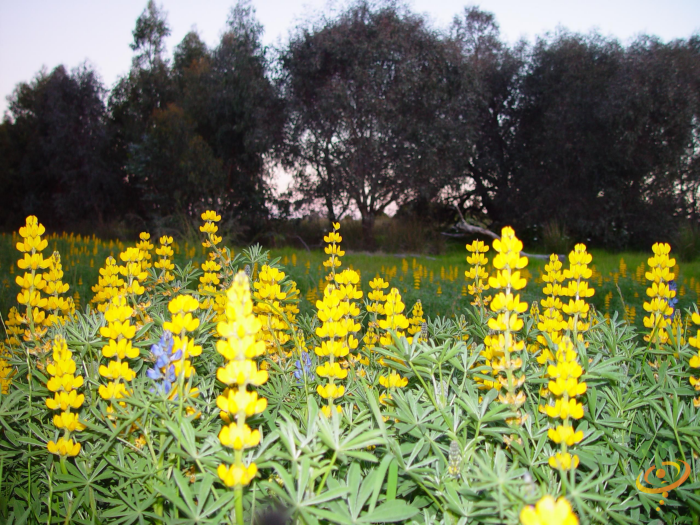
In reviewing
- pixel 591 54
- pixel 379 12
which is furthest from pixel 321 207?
pixel 591 54

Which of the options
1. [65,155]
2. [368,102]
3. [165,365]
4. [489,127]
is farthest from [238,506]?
[65,155]

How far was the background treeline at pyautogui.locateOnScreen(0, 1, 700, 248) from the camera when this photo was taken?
452 inches

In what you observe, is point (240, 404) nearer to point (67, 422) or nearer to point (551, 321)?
point (67, 422)

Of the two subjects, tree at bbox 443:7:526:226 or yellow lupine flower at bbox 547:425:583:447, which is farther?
tree at bbox 443:7:526:226

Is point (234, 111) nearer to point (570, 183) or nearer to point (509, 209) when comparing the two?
point (509, 209)

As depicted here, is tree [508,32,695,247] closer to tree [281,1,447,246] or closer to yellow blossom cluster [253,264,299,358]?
tree [281,1,447,246]

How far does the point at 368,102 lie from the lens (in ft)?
37.9

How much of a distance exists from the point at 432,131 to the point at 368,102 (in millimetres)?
1848

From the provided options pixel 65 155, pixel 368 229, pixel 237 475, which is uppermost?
pixel 65 155

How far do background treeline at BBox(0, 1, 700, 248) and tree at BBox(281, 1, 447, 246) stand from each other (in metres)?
0.04

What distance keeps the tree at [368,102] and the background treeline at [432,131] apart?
0.13ft

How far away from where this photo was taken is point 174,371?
0.90m

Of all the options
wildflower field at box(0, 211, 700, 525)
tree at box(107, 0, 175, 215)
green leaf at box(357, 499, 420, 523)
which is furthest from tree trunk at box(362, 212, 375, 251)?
green leaf at box(357, 499, 420, 523)

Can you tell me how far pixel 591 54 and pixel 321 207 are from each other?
8402 millimetres
